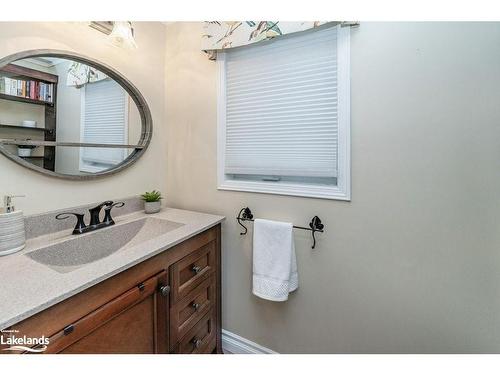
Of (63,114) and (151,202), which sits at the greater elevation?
(63,114)

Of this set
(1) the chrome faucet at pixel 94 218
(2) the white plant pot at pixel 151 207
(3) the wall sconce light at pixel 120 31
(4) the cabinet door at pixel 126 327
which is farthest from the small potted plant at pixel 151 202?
(3) the wall sconce light at pixel 120 31

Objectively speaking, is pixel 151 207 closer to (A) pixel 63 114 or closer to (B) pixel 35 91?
(A) pixel 63 114

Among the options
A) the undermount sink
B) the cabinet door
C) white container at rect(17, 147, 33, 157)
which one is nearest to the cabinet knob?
the cabinet door

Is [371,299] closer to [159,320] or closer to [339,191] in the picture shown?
[339,191]

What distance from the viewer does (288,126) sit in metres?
1.27

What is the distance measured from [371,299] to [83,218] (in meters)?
1.55

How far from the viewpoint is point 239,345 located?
1459mm

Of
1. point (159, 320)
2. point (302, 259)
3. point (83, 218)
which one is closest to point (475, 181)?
point (302, 259)

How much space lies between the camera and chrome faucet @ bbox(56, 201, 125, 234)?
1.12m

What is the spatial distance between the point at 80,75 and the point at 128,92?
0.26 metres

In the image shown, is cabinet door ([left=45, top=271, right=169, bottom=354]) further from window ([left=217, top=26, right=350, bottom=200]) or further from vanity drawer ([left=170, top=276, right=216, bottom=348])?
window ([left=217, top=26, right=350, bottom=200])

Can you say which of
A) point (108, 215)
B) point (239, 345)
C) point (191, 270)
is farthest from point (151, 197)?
point (239, 345)

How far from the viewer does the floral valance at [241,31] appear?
1.14 meters

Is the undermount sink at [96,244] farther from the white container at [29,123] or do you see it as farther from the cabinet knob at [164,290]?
the white container at [29,123]
